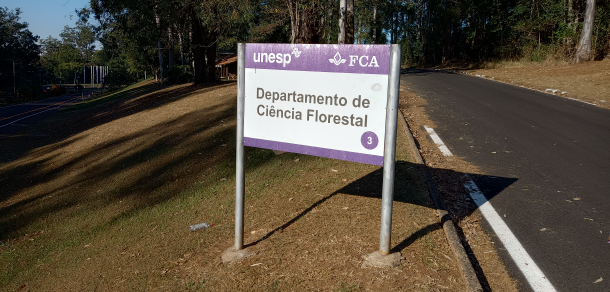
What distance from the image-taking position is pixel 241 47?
4.18m

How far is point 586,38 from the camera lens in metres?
22.4

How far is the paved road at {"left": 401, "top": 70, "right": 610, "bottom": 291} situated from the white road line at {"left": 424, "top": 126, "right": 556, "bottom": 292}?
5 centimetres

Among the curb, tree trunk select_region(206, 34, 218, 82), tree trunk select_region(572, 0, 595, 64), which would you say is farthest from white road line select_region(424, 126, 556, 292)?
tree trunk select_region(572, 0, 595, 64)

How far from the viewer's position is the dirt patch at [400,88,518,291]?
12.0 ft

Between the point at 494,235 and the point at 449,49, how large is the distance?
1684 inches

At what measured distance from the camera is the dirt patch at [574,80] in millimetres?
14230

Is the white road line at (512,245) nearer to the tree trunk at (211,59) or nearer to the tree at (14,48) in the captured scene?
the tree trunk at (211,59)

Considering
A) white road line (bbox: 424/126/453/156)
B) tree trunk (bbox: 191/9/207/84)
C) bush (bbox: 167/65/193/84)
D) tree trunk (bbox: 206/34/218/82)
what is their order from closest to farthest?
white road line (bbox: 424/126/453/156) < tree trunk (bbox: 191/9/207/84) < tree trunk (bbox: 206/34/218/82) < bush (bbox: 167/65/193/84)

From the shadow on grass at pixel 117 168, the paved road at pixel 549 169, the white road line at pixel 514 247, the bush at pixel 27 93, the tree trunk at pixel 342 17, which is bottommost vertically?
the bush at pixel 27 93

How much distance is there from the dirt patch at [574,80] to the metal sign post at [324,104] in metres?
11.4

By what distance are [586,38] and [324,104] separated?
23.7 m

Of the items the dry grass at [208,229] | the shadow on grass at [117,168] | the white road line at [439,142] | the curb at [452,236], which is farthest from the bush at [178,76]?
the curb at [452,236]

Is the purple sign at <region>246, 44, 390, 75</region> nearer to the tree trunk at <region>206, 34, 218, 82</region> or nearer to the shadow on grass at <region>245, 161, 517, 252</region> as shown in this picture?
the shadow on grass at <region>245, 161, 517, 252</region>

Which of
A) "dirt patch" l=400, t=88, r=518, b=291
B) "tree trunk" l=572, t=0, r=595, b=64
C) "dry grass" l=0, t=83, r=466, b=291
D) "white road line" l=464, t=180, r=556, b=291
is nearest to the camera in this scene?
"white road line" l=464, t=180, r=556, b=291
